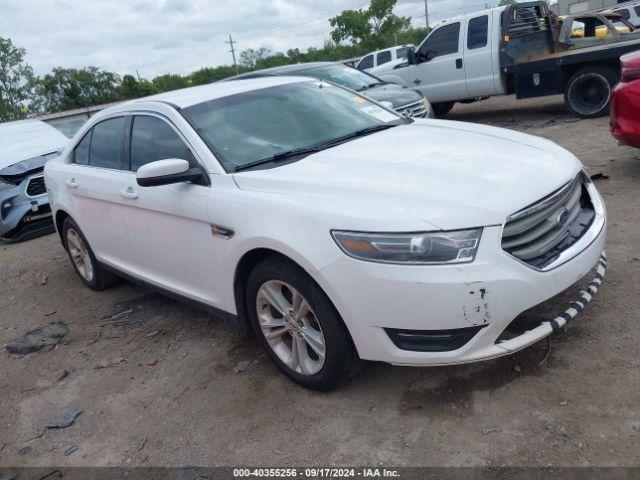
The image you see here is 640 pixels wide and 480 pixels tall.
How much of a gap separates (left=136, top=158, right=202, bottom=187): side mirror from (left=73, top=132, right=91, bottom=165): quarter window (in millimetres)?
1798

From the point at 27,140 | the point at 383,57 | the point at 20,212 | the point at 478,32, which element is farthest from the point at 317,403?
the point at 383,57

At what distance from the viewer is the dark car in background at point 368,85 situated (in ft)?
28.2

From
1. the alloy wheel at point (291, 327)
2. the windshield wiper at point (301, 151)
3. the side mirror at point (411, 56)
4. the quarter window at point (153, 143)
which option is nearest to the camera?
the alloy wheel at point (291, 327)

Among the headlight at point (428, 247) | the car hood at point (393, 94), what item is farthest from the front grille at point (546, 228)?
the car hood at point (393, 94)

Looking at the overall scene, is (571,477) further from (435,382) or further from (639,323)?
(639,323)

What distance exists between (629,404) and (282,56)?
54.0m

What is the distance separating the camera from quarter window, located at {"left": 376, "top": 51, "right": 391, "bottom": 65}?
17728mm

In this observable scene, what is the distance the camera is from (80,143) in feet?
16.2

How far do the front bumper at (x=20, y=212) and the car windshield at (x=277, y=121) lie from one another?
5.43 m

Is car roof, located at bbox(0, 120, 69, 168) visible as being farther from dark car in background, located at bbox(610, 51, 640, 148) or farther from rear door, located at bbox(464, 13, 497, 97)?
dark car in background, located at bbox(610, 51, 640, 148)

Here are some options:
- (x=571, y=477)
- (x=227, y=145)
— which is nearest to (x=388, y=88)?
(x=227, y=145)

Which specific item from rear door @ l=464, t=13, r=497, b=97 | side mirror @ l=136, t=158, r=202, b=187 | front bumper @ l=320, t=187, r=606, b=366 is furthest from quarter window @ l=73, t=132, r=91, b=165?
rear door @ l=464, t=13, r=497, b=97

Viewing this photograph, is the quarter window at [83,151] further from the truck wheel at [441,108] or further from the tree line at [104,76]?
the tree line at [104,76]

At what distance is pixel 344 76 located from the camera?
9.27 m
